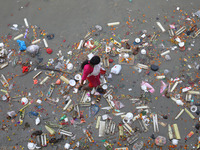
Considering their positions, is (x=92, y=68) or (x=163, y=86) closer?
(x=92, y=68)

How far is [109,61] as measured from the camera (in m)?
7.09

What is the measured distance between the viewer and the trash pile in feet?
20.2

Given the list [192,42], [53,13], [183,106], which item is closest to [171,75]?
[183,106]

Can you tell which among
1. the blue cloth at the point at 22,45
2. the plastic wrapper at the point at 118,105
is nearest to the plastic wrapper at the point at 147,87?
the plastic wrapper at the point at 118,105

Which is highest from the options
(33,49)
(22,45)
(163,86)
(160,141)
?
(22,45)

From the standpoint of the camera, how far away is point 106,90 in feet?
22.0

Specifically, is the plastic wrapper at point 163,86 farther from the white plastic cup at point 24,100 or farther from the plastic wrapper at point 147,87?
the white plastic cup at point 24,100

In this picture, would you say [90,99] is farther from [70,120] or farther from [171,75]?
[171,75]

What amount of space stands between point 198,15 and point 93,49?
492cm

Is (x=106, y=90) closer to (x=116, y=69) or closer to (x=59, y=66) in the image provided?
(x=116, y=69)

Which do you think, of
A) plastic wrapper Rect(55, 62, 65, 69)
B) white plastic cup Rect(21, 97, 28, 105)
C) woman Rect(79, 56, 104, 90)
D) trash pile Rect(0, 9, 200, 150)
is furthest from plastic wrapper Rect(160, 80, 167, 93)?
white plastic cup Rect(21, 97, 28, 105)

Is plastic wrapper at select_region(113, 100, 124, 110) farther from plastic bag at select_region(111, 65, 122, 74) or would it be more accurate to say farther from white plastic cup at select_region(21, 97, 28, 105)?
white plastic cup at select_region(21, 97, 28, 105)

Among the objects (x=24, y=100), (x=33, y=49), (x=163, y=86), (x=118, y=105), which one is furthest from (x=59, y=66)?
(x=163, y=86)

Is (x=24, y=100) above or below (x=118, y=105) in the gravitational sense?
above
